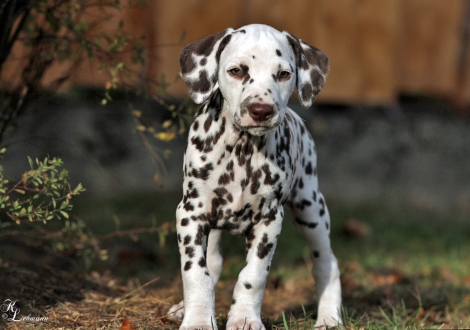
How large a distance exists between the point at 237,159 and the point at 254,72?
21.1 inches

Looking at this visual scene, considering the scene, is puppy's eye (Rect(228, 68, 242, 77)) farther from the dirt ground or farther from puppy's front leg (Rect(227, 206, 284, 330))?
the dirt ground

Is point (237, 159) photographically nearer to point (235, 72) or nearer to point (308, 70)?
point (235, 72)

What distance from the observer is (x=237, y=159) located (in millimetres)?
3869

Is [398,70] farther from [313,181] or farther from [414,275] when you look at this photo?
[313,181]

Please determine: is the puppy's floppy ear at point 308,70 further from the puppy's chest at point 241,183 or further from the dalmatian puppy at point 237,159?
the puppy's chest at point 241,183

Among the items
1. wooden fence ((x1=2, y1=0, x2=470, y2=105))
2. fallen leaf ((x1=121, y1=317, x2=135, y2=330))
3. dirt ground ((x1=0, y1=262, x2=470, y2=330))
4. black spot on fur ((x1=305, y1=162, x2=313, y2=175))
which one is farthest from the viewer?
wooden fence ((x1=2, y1=0, x2=470, y2=105))

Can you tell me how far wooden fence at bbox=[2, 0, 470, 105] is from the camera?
805 cm

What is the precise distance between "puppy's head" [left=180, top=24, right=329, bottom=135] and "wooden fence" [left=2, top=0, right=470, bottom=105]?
12.9ft

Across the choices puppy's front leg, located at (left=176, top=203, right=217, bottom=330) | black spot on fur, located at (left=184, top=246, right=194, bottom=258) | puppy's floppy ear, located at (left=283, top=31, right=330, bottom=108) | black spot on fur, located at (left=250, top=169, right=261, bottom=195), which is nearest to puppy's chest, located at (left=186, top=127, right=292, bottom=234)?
black spot on fur, located at (left=250, top=169, right=261, bottom=195)

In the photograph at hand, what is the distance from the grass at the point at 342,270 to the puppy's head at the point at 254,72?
130 centimetres

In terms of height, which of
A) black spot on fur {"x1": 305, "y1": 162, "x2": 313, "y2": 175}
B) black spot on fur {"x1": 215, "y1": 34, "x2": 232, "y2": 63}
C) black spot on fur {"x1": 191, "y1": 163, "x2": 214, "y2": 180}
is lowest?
black spot on fur {"x1": 305, "y1": 162, "x2": 313, "y2": 175}

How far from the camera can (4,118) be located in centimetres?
462

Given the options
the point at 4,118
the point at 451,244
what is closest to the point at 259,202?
the point at 4,118

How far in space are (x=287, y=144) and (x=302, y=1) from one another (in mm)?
4614
